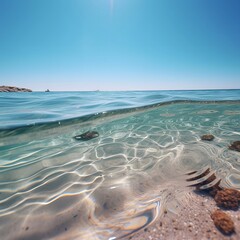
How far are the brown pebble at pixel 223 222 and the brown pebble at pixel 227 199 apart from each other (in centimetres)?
21

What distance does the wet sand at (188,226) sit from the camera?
1.39m

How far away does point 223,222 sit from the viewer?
1470 millimetres

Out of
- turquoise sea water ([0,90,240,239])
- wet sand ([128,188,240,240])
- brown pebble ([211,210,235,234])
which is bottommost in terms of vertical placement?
turquoise sea water ([0,90,240,239])

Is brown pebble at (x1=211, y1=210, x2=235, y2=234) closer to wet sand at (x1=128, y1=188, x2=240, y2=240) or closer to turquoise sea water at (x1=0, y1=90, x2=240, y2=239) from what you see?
wet sand at (x1=128, y1=188, x2=240, y2=240)

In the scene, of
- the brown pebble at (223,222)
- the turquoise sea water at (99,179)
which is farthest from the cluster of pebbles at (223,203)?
the turquoise sea water at (99,179)

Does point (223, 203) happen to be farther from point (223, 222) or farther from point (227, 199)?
point (223, 222)

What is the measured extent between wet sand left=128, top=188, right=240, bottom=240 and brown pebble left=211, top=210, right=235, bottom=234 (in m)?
0.04

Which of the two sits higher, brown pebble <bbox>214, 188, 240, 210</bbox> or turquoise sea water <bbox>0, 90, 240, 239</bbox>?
brown pebble <bbox>214, 188, 240, 210</bbox>

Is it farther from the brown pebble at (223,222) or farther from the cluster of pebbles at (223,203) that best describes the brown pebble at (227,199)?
the brown pebble at (223,222)

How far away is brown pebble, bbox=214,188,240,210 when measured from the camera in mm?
1739

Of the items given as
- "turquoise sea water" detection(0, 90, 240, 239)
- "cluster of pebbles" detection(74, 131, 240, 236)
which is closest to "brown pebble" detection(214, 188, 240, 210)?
"cluster of pebbles" detection(74, 131, 240, 236)

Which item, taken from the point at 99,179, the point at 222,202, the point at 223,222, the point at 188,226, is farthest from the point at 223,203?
the point at 99,179

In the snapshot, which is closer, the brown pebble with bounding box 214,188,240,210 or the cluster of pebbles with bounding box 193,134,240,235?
the cluster of pebbles with bounding box 193,134,240,235

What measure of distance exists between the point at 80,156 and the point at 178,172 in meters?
2.57
